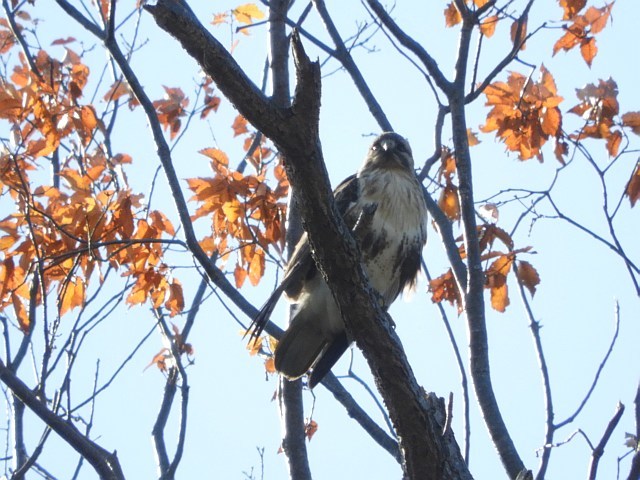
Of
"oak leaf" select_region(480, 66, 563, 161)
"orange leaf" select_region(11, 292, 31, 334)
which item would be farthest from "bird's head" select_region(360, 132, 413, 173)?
"orange leaf" select_region(11, 292, 31, 334)

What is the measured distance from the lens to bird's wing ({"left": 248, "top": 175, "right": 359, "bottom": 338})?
382 centimetres

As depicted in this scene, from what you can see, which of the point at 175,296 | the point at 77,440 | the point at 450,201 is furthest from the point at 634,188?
the point at 77,440

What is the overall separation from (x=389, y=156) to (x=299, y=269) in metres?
1.15

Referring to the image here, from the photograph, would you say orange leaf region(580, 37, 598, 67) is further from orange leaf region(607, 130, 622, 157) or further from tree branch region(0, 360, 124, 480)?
tree branch region(0, 360, 124, 480)

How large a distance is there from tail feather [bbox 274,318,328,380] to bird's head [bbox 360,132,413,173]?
106cm

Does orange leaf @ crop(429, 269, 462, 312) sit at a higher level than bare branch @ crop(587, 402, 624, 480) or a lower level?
higher

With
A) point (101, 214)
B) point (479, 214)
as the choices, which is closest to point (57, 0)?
point (101, 214)

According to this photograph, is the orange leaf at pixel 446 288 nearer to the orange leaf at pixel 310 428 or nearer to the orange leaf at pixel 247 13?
the orange leaf at pixel 310 428

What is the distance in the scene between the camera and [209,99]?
6.11m

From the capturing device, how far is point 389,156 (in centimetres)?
507

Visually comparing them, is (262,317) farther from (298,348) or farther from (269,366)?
(269,366)

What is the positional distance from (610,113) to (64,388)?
9.75 ft

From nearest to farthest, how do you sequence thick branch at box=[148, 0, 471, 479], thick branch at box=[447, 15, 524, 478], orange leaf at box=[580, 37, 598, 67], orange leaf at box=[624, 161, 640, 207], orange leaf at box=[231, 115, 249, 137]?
thick branch at box=[148, 0, 471, 479], thick branch at box=[447, 15, 524, 478], orange leaf at box=[624, 161, 640, 207], orange leaf at box=[580, 37, 598, 67], orange leaf at box=[231, 115, 249, 137]

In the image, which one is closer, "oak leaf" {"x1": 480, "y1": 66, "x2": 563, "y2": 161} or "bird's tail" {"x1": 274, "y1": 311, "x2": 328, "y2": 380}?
"bird's tail" {"x1": 274, "y1": 311, "x2": 328, "y2": 380}
